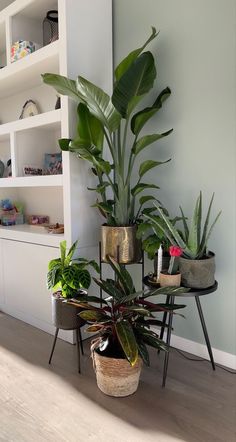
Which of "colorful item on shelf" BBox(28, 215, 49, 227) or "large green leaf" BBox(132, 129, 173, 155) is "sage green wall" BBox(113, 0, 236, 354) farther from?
"colorful item on shelf" BBox(28, 215, 49, 227)

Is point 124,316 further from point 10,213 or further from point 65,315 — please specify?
point 10,213

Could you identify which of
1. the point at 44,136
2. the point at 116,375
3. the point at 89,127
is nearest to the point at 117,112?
the point at 89,127

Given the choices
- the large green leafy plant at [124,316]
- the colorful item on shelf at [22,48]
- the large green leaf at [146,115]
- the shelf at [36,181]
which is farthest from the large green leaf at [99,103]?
the colorful item on shelf at [22,48]

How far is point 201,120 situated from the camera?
1.97 metres

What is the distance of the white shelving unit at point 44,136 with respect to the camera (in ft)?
7.12

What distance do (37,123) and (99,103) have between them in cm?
73

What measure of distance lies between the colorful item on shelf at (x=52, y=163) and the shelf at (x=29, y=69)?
64cm

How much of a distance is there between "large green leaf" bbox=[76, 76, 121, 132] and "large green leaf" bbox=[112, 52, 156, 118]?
0.07 metres

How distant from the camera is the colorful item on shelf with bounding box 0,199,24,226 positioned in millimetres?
3039

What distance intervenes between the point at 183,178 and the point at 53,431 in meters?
1.54

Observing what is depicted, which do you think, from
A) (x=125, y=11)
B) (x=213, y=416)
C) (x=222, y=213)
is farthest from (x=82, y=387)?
(x=125, y=11)

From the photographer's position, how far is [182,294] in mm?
1648

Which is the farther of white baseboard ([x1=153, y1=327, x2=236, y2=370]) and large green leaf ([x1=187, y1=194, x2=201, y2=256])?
white baseboard ([x1=153, y1=327, x2=236, y2=370])

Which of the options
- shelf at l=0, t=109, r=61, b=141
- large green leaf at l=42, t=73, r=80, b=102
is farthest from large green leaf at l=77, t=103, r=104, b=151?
shelf at l=0, t=109, r=61, b=141
